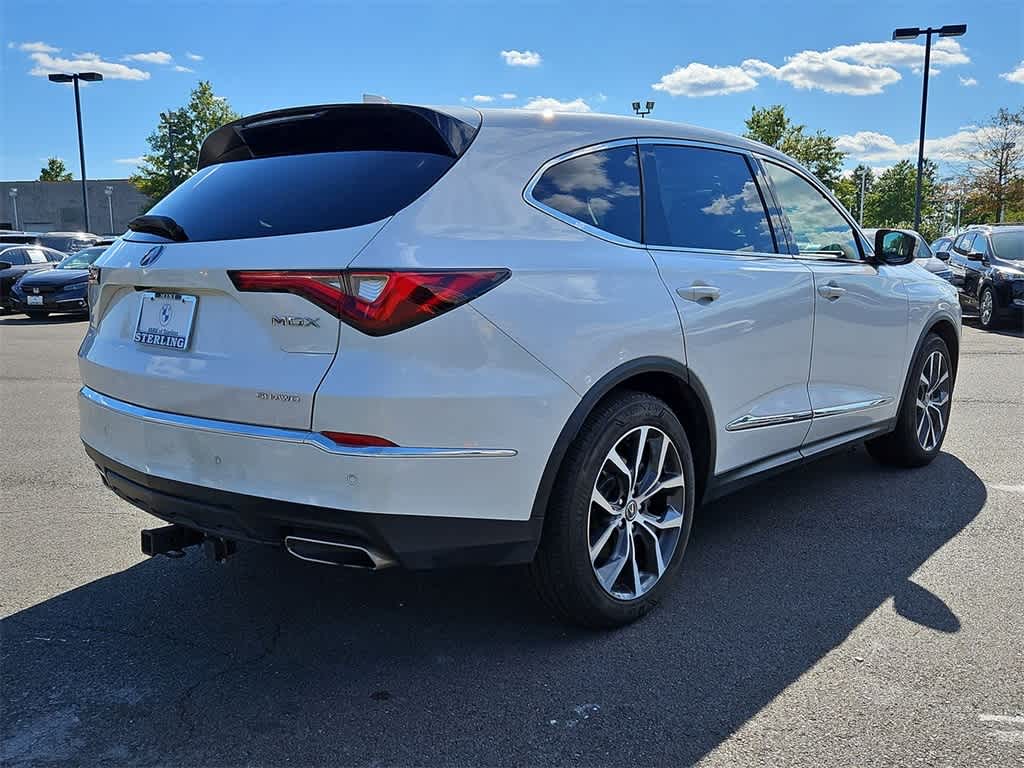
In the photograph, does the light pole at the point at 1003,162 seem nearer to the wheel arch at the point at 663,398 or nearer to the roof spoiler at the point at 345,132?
the wheel arch at the point at 663,398

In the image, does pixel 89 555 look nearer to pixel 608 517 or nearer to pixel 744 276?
pixel 608 517

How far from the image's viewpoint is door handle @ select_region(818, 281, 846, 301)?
4.25m

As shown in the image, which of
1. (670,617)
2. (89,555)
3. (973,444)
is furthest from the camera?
(973,444)

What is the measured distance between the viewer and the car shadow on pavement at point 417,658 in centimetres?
257

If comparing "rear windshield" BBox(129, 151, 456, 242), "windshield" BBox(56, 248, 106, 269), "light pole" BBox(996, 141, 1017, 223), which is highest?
"light pole" BBox(996, 141, 1017, 223)

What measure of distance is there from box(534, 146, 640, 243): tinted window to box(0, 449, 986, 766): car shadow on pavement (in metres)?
1.35

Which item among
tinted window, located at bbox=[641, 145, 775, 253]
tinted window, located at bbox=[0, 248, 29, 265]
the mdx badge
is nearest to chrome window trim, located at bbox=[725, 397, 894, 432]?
tinted window, located at bbox=[641, 145, 775, 253]

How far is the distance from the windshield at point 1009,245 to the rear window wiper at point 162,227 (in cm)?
1617

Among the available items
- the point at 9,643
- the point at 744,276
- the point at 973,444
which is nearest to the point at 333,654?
the point at 9,643

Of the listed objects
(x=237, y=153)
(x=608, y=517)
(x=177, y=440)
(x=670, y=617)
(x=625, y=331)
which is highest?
(x=237, y=153)

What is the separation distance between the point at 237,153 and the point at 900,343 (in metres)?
3.68

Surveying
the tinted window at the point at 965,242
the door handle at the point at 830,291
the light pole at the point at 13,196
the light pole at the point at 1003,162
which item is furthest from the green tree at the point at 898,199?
the door handle at the point at 830,291

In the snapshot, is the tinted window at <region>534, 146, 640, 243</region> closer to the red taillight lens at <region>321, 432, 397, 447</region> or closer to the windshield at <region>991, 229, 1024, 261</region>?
the red taillight lens at <region>321, 432, 397, 447</region>

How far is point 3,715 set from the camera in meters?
2.72
